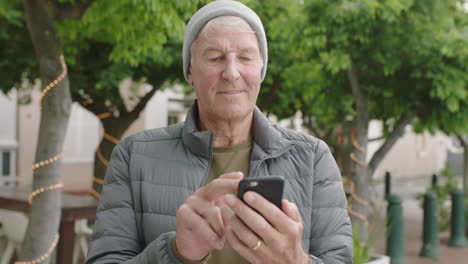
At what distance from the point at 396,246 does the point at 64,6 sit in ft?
19.7


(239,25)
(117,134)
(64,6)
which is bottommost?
(117,134)

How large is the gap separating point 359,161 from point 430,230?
9.76ft

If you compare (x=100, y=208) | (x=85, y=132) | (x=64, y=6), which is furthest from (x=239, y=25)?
(x=85, y=132)

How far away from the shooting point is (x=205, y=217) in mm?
1213

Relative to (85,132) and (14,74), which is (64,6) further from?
(85,132)

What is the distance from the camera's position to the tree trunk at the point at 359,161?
7398mm

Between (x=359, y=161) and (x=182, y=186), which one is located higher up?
(x=182, y=186)

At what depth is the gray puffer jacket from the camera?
5.21 ft

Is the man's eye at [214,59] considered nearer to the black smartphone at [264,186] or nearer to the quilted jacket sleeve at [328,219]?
the quilted jacket sleeve at [328,219]

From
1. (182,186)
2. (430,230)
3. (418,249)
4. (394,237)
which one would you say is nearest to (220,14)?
(182,186)

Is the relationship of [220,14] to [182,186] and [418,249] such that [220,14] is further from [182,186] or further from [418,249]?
[418,249]

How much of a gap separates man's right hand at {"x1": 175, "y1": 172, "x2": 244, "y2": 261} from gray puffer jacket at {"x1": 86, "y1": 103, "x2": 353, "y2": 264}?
30cm

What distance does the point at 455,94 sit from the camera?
23.2 feet

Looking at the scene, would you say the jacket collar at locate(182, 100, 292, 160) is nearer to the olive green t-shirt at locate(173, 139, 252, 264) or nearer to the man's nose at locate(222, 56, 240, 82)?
the olive green t-shirt at locate(173, 139, 252, 264)
